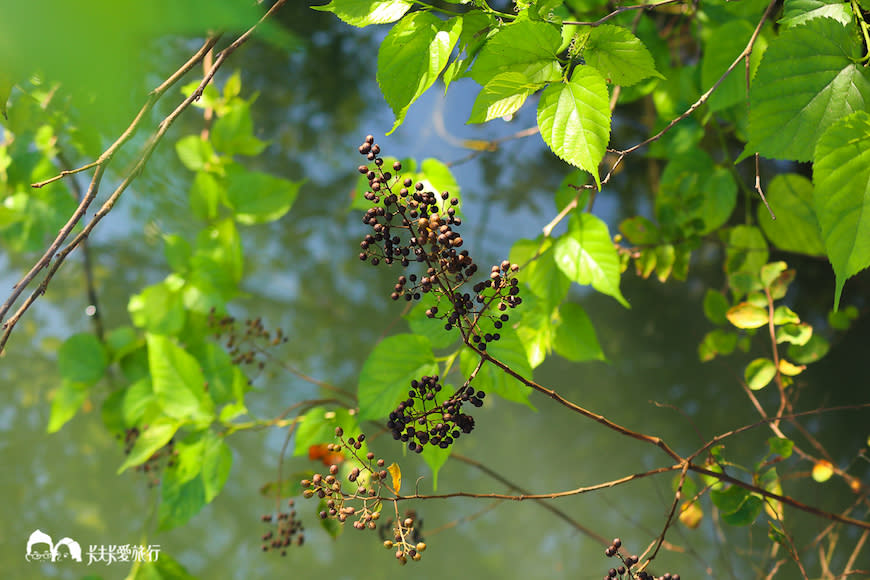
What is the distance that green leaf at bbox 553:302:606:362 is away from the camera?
577mm

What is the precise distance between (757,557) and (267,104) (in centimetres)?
102

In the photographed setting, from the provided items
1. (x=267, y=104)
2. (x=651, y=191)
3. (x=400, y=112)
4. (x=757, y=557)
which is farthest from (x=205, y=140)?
(x=757, y=557)

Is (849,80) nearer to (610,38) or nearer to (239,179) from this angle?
(610,38)

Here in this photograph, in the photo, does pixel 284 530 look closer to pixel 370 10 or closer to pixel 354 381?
pixel 354 381

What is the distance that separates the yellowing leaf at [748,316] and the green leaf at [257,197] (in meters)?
0.54

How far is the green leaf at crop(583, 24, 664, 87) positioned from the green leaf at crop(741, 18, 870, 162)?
73mm

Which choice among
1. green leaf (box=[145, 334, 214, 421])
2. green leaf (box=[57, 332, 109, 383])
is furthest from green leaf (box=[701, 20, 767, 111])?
green leaf (box=[57, 332, 109, 383])

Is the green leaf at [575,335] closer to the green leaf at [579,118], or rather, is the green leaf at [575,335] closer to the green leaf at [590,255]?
the green leaf at [590,255]

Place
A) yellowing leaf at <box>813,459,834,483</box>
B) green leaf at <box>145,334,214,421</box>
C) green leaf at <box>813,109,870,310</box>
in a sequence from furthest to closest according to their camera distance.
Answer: green leaf at <box>145,334,214,421</box>
yellowing leaf at <box>813,459,834,483</box>
green leaf at <box>813,109,870,310</box>

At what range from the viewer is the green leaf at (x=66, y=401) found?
76 centimetres

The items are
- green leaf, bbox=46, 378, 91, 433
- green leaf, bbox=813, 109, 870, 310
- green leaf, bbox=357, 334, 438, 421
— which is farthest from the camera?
green leaf, bbox=46, 378, 91, 433

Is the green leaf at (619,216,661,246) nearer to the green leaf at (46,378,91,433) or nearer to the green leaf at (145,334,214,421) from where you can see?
the green leaf at (145,334,214,421)

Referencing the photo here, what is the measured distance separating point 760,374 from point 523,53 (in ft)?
1.33

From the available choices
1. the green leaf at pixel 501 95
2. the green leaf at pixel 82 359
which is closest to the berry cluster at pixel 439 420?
the green leaf at pixel 501 95
